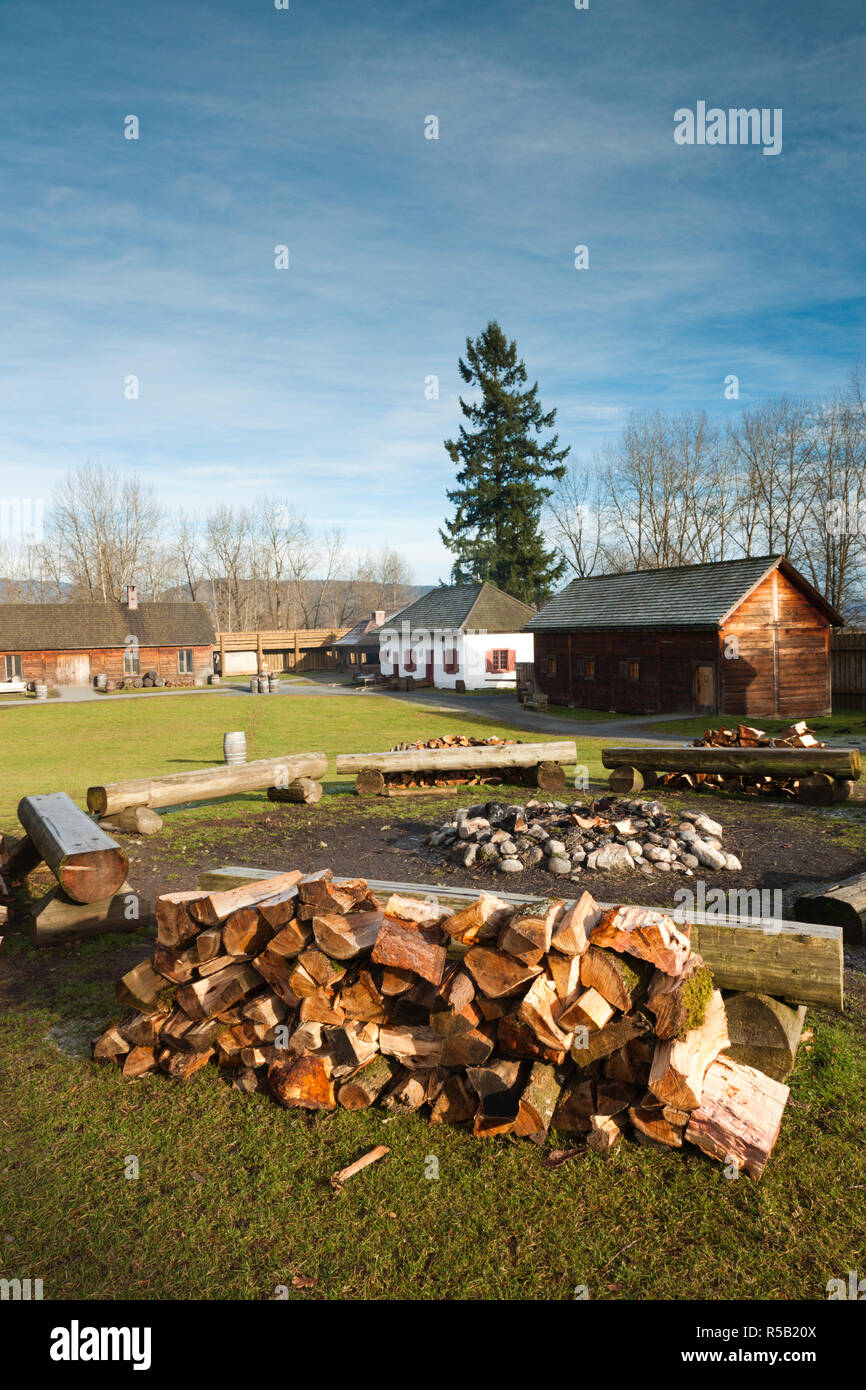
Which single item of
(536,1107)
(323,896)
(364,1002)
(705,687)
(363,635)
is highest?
(363,635)

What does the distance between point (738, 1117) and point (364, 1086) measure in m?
2.07

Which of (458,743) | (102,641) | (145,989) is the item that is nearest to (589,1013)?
(145,989)

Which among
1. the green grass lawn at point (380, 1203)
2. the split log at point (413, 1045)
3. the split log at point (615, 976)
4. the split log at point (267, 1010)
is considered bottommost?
the green grass lawn at point (380, 1203)

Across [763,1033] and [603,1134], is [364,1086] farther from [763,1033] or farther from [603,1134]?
[763,1033]

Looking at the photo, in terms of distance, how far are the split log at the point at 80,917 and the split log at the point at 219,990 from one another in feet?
9.94

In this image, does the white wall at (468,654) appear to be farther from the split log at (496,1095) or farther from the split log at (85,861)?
the split log at (496,1095)

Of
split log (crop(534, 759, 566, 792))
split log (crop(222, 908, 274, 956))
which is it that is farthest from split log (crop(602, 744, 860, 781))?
split log (crop(222, 908, 274, 956))

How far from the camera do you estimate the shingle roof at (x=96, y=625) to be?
50.2 meters

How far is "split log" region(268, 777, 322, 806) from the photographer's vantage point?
44.5 feet

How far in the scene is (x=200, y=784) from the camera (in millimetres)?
12711

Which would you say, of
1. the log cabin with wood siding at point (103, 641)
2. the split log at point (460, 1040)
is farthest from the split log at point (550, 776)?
the log cabin with wood siding at point (103, 641)

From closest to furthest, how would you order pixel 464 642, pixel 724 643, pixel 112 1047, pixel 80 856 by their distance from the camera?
pixel 112 1047
pixel 80 856
pixel 724 643
pixel 464 642

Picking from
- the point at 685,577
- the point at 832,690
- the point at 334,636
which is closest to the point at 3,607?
the point at 334,636
